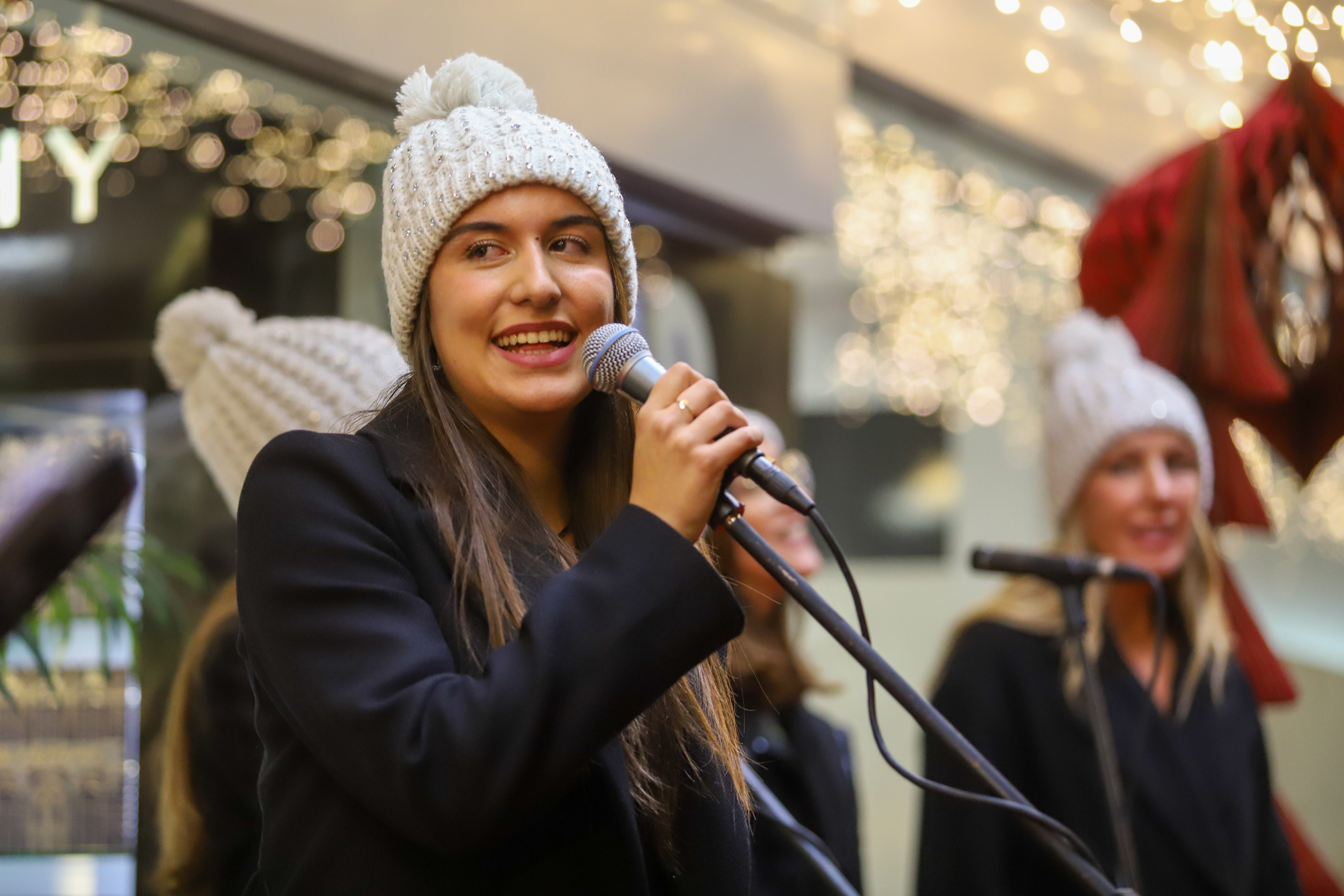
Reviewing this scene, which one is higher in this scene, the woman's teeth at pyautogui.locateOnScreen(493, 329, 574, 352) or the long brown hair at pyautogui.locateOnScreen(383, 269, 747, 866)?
the woman's teeth at pyautogui.locateOnScreen(493, 329, 574, 352)

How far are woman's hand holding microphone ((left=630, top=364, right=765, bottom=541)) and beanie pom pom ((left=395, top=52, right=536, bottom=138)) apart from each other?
18.8 inches

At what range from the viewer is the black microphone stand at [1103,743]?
1.98m

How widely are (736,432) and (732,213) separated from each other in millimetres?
2226

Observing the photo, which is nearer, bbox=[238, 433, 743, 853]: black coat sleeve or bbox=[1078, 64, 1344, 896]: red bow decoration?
bbox=[238, 433, 743, 853]: black coat sleeve

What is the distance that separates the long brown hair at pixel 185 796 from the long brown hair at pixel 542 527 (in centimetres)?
76

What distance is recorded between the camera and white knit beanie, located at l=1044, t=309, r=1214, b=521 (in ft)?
8.80

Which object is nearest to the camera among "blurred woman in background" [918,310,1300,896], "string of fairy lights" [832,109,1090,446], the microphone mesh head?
the microphone mesh head

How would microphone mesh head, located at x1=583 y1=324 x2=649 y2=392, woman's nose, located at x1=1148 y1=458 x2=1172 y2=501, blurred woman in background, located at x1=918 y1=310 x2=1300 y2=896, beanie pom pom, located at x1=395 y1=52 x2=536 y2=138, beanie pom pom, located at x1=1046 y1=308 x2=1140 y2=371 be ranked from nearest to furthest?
1. microphone mesh head, located at x1=583 y1=324 x2=649 y2=392
2. beanie pom pom, located at x1=395 y1=52 x2=536 y2=138
3. blurred woman in background, located at x1=918 y1=310 x2=1300 y2=896
4. woman's nose, located at x1=1148 y1=458 x2=1172 y2=501
5. beanie pom pom, located at x1=1046 y1=308 x2=1140 y2=371

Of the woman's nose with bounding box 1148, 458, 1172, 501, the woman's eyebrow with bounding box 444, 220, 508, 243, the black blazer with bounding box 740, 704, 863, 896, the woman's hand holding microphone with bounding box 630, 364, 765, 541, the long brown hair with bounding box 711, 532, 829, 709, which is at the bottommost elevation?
the black blazer with bounding box 740, 704, 863, 896

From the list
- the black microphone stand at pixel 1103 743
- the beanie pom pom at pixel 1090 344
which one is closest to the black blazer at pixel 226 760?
the black microphone stand at pixel 1103 743

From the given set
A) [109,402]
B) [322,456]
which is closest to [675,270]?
[109,402]

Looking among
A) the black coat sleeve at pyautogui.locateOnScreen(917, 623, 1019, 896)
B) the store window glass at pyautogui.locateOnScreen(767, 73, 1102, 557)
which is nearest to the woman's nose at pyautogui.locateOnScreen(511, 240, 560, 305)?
the black coat sleeve at pyautogui.locateOnScreen(917, 623, 1019, 896)

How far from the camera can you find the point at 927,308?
4.57m

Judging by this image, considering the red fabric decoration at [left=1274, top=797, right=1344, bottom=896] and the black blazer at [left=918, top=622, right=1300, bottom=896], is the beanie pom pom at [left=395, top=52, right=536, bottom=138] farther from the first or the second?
the red fabric decoration at [left=1274, top=797, right=1344, bottom=896]
